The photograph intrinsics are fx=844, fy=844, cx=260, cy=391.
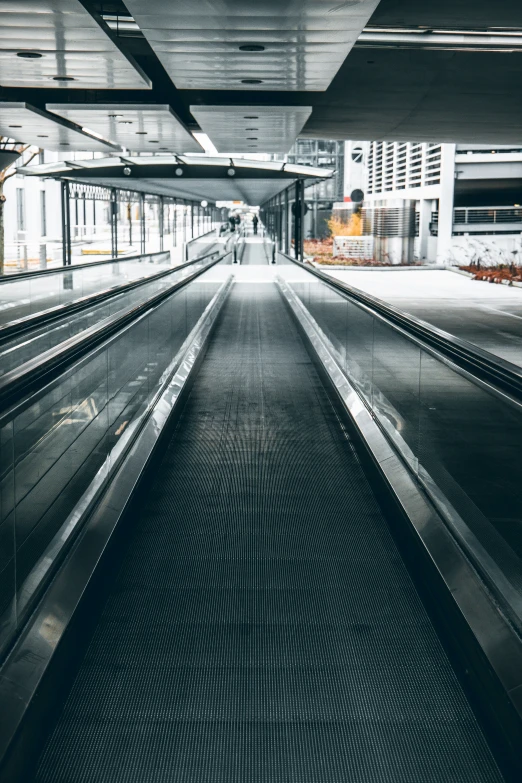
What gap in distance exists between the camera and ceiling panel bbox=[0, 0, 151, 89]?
8.26m

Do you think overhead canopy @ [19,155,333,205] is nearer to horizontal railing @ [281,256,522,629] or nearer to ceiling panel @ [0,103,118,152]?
ceiling panel @ [0,103,118,152]

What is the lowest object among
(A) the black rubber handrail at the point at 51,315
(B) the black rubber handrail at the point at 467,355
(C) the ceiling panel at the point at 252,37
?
(A) the black rubber handrail at the point at 51,315

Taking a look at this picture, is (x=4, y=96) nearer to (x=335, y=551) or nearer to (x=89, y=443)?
(x=89, y=443)

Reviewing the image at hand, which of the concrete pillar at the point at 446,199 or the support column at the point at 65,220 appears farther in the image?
the concrete pillar at the point at 446,199

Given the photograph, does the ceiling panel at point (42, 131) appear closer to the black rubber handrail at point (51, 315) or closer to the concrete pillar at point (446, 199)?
the black rubber handrail at point (51, 315)

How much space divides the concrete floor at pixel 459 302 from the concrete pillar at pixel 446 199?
7.95 meters

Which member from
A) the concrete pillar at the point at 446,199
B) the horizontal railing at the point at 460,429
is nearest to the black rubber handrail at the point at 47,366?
the horizontal railing at the point at 460,429

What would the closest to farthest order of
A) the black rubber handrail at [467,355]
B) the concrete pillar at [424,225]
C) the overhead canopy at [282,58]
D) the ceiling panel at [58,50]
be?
the black rubber handrail at [467,355] < the ceiling panel at [58,50] < the overhead canopy at [282,58] < the concrete pillar at [424,225]

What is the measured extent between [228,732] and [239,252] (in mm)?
39974

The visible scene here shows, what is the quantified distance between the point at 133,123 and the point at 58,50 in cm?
593

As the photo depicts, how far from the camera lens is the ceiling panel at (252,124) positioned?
1457cm

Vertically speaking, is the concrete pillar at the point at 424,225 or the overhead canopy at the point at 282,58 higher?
the overhead canopy at the point at 282,58

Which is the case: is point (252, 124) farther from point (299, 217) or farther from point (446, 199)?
point (446, 199)

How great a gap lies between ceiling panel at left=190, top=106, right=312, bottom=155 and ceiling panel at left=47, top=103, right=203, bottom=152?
0.57 meters
